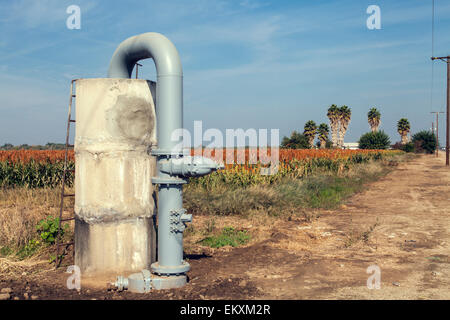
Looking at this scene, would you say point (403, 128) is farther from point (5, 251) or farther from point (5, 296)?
point (5, 296)

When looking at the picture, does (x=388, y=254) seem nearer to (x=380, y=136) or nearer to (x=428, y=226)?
(x=428, y=226)

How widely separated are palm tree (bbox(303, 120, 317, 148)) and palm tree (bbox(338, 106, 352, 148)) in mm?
11461

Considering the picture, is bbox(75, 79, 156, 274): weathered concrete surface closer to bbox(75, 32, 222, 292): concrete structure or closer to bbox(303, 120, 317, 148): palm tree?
bbox(75, 32, 222, 292): concrete structure

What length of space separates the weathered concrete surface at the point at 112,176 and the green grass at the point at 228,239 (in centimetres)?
221

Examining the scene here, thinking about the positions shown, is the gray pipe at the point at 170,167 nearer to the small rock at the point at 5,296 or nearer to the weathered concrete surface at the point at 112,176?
the weathered concrete surface at the point at 112,176

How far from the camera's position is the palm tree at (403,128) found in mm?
83250

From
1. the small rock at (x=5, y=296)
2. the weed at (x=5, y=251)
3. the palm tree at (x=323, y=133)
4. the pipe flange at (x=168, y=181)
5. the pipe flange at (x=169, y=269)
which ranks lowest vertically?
the small rock at (x=5, y=296)

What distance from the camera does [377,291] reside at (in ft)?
16.5

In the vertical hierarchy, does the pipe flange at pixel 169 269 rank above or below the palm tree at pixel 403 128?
below

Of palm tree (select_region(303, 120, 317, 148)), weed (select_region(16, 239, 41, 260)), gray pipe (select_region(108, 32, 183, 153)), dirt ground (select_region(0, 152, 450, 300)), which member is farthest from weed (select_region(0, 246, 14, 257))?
palm tree (select_region(303, 120, 317, 148))

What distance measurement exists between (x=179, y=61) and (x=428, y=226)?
6867mm

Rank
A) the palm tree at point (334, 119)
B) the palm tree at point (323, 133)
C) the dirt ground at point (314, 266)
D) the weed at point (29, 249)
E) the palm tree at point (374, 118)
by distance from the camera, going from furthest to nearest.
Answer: the palm tree at point (374, 118) < the palm tree at point (334, 119) < the palm tree at point (323, 133) < the weed at point (29, 249) < the dirt ground at point (314, 266)

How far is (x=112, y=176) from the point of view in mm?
5598

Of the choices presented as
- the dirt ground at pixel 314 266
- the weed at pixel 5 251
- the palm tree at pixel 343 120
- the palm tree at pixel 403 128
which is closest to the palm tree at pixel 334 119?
the palm tree at pixel 343 120
